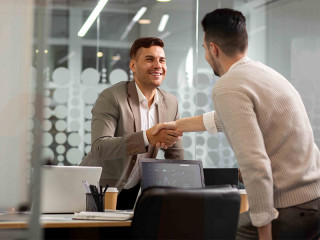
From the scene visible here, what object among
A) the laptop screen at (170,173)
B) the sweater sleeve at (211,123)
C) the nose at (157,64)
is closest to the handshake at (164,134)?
the sweater sleeve at (211,123)

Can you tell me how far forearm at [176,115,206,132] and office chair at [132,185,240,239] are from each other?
4.61ft

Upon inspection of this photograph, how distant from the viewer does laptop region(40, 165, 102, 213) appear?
3.28 meters

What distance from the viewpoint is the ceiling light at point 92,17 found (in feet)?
18.9

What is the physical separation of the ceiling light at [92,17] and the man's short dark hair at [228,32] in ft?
9.53

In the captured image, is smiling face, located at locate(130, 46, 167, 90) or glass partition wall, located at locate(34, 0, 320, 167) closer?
smiling face, located at locate(130, 46, 167, 90)

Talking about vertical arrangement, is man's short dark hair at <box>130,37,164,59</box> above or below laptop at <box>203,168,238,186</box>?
above

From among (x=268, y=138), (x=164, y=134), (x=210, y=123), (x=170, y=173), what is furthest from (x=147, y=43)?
(x=268, y=138)

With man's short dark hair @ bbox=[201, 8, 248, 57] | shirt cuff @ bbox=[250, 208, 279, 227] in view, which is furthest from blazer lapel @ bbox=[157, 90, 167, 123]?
shirt cuff @ bbox=[250, 208, 279, 227]

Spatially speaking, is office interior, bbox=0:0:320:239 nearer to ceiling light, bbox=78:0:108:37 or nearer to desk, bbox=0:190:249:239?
ceiling light, bbox=78:0:108:37

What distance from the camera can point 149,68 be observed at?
4582 mm

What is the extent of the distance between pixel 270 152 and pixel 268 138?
2.4 inches

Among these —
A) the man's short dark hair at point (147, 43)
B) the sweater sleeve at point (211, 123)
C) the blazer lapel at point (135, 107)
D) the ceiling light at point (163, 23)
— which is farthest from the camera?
the ceiling light at point (163, 23)

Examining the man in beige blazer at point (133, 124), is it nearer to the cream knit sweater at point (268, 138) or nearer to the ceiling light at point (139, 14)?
the ceiling light at point (139, 14)

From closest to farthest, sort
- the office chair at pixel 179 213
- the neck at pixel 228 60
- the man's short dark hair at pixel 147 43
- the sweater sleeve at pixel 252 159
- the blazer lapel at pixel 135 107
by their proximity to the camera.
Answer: the office chair at pixel 179 213 < the sweater sleeve at pixel 252 159 < the neck at pixel 228 60 < the blazer lapel at pixel 135 107 < the man's short dark hair at pixel 147 43
